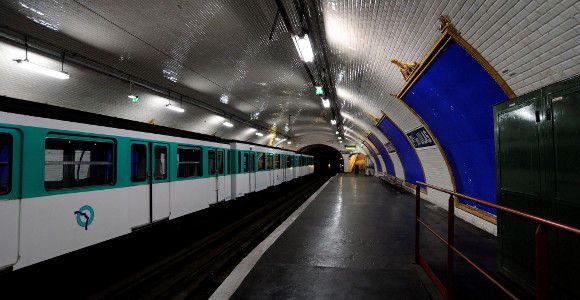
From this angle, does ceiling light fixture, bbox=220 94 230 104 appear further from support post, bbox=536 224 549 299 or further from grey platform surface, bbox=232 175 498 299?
support post, bbox=536 224 549 299

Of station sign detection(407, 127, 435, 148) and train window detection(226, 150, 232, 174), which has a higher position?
station sign detection(407, 127, 435, 148)

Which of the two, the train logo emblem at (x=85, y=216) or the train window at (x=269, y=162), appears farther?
the train window at (x=269, y=162)

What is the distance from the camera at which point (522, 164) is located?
11.9 ft

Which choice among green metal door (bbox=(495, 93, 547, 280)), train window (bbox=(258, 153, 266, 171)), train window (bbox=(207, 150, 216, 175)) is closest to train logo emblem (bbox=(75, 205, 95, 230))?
train window (bbox=(207, 150, 216, 175))

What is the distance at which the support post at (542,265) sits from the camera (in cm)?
174

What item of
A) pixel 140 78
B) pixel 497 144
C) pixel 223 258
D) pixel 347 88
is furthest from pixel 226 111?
pixel 497 144

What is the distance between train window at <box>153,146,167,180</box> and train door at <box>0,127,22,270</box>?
114 inches

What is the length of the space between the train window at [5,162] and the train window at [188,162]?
3.92m

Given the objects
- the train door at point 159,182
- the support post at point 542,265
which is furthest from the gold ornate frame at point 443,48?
the train door at point 159,182

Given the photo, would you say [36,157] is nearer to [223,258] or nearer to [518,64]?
[223,258]

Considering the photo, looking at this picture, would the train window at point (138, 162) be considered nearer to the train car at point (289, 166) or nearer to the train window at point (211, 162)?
the train window at point (211, 162)

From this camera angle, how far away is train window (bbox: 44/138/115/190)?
14.7 feet

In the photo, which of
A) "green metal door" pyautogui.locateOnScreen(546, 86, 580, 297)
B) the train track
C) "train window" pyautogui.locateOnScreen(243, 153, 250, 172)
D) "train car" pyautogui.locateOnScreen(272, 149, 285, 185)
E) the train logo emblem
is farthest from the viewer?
"train car" pyautogui.locateOnScreen(272, 149, 285, 185)

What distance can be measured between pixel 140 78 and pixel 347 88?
787 centimetres
